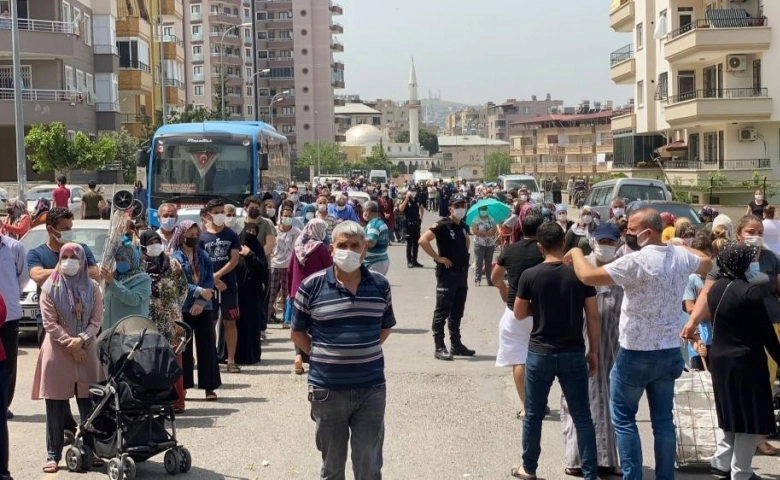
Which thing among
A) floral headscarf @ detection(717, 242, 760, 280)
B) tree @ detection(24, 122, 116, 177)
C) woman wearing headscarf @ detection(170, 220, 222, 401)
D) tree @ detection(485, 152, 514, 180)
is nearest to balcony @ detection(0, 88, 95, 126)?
tree @ detection(24, 122, 116, 177)

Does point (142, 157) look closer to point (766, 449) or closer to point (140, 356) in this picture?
point (140, 356)

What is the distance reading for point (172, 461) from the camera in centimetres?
820

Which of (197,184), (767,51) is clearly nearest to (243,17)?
(767,51)

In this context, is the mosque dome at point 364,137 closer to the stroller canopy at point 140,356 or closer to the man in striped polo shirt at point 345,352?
the stroller canopy at point 140,356

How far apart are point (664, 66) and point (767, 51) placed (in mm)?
8378

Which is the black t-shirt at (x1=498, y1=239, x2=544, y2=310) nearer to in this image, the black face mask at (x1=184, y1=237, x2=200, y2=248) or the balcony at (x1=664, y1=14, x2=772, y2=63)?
the black face mask at (x1=184, y1=237, x2=200, y2=248)

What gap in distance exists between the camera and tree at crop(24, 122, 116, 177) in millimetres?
41969

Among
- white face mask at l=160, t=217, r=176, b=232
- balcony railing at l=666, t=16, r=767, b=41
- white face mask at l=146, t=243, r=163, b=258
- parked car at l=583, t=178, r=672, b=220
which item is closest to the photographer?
white face mask at l=146, t=243, r=163, b=258

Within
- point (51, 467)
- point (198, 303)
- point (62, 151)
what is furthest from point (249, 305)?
point (62, 151)

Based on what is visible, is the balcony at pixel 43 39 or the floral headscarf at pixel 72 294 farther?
the balcony at pixel 43 39

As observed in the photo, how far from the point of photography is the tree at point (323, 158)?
5442 inches

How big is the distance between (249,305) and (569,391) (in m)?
6.18

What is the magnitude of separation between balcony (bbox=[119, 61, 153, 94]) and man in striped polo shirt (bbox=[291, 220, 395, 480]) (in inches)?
2224

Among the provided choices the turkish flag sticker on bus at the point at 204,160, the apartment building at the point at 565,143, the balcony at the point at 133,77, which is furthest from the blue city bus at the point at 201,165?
the apartment building at the point at 565,143
